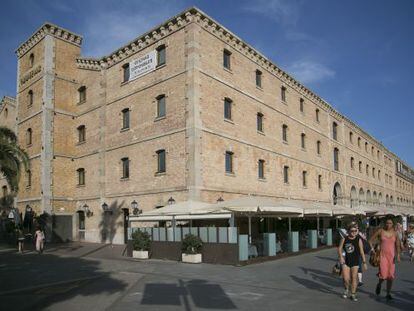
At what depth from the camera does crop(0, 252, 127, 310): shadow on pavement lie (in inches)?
386

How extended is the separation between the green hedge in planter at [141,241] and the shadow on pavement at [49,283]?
7.18 feet

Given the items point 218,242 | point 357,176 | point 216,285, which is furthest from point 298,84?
point 216,285

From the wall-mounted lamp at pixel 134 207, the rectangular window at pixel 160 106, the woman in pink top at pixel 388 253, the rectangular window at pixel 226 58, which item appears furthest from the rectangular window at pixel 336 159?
the woman in pink top at pixel 388 253

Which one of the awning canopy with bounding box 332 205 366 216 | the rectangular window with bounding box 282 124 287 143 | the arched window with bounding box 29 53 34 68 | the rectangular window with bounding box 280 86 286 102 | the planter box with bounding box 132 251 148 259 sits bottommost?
the planter box with bounding box 132 251 148 259

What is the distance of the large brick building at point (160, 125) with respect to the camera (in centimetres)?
2300

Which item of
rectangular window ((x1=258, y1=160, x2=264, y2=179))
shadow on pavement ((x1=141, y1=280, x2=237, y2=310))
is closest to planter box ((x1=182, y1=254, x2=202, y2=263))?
shadow on pavement ((x1=141, y1=280, x2=237, y2=310))

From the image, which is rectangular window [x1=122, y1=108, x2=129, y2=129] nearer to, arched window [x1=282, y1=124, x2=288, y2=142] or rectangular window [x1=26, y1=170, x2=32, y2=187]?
rectangular window [x1=26, y1=170, x2=32, y2=187]

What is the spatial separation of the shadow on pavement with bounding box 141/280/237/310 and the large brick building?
33.6 feet

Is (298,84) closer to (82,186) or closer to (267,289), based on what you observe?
(82,186)

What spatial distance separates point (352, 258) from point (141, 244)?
38.3 feet

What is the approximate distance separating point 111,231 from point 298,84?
18.3 meters

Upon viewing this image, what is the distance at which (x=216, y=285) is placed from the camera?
11391 mm

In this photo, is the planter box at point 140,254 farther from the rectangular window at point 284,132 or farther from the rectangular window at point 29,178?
the rectangular window at point 284,132

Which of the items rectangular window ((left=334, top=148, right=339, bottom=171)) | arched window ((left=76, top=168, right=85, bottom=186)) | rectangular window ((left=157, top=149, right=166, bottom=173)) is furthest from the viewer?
rectangular window ((left=334, top=148, right=339, bottom=171))
